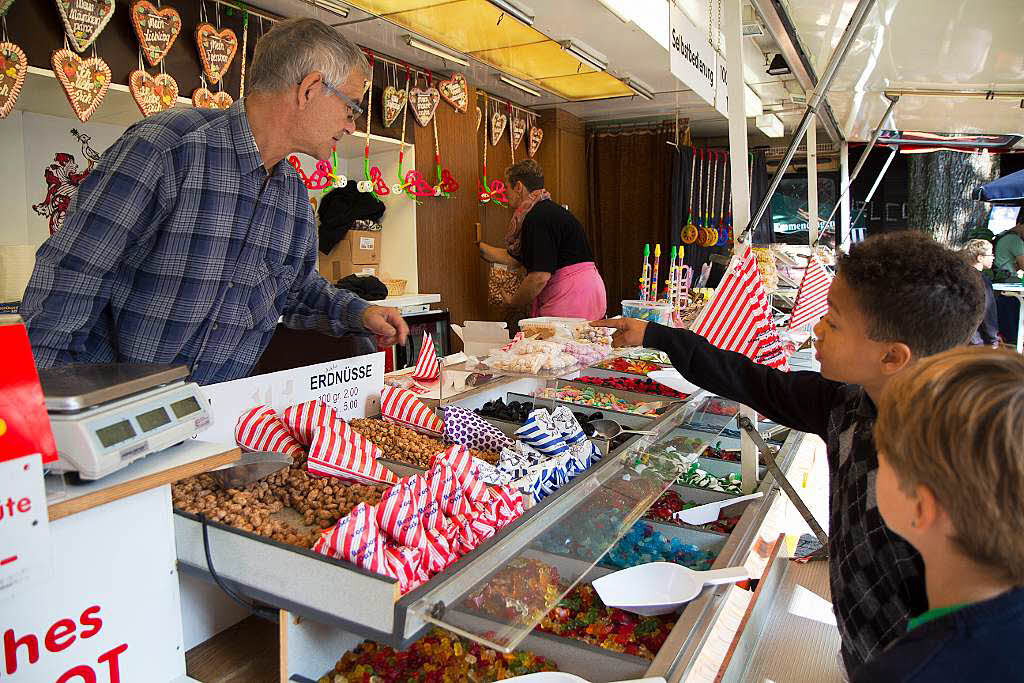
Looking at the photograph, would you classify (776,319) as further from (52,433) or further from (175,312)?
(52,433)

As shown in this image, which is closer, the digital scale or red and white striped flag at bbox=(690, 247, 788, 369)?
the digital scale

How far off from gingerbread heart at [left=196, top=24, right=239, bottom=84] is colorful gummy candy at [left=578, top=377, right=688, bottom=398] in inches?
117

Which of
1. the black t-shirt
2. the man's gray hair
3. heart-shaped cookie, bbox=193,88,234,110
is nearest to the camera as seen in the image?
the man's gray hair

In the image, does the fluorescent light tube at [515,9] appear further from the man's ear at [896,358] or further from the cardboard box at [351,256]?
the man's ear at [896,358]

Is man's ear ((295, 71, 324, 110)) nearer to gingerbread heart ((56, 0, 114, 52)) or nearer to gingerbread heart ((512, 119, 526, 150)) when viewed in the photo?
gingerbread heart ((56, 0, 114, 52))

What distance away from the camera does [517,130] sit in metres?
7.53

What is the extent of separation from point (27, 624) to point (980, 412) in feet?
3.77

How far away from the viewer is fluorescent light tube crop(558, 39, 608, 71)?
455cm

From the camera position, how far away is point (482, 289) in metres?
7.36

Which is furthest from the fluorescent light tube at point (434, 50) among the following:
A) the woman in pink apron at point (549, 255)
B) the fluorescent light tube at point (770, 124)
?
the fluorescent light tube at point (770, 124)

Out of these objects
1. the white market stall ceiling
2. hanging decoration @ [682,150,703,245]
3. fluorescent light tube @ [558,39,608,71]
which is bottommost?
hanging decoration @ [682,150,703,245]

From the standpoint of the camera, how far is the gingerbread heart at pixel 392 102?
5.63 m

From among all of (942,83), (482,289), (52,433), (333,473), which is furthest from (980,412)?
(482,289)

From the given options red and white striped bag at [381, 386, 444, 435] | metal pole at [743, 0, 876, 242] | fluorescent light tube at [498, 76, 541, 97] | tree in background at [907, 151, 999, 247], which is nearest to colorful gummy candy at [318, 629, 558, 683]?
red and white striped bag at [381, 386, 444, 435]
